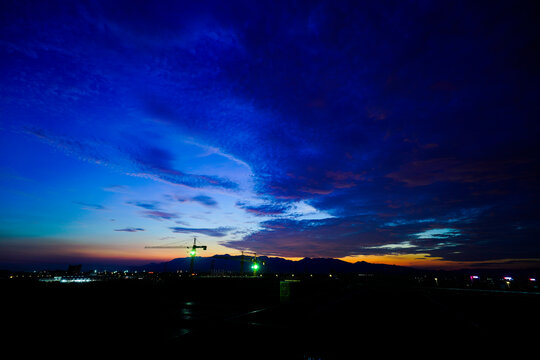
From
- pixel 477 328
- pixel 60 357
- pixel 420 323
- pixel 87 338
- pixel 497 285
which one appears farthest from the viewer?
pixel 497 285

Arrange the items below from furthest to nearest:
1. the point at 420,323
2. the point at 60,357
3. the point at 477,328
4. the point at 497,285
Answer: the point at 497,285, the point at 420,323, the point at 477,328, the point at 60,357

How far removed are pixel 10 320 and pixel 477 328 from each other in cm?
1912

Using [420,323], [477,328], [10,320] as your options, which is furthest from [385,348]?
[10,320]

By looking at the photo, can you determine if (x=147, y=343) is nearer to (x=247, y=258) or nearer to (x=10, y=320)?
(x=10, y=320)

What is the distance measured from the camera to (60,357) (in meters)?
5.36

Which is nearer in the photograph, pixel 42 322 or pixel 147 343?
pixel 147 343

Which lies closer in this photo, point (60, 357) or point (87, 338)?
point (60, 357)

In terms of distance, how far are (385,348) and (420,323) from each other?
202 inches

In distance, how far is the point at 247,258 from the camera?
146625 millimetres

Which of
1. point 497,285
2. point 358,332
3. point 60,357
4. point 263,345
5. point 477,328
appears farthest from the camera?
point 497,285

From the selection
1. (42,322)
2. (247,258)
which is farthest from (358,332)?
(247,258)

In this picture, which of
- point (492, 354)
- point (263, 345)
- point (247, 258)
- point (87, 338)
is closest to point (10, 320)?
point (87, 338)

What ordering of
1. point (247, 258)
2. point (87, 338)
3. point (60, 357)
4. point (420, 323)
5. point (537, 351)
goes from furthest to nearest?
point (247, 258), point (420, 323), point (87, 338), point (537, 351), point (60, 357)

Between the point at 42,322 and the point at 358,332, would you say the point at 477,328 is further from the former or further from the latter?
the point at 42,322
